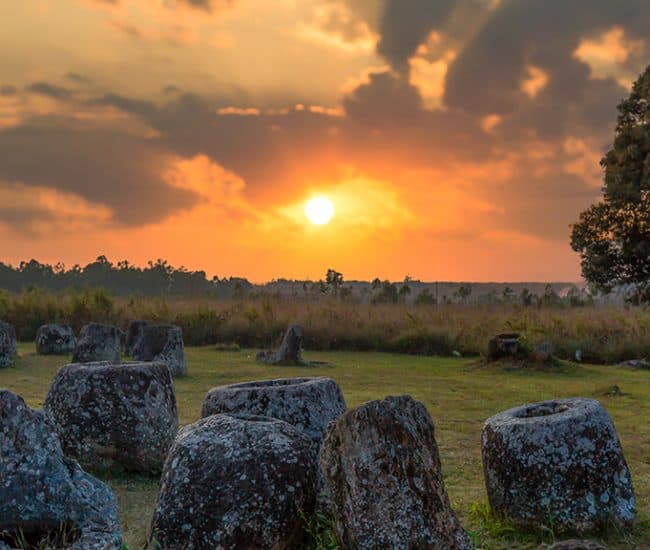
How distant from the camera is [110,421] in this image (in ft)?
31.2

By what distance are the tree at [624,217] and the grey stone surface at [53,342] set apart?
19.8m

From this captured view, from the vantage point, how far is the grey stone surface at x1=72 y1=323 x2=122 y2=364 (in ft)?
72.8

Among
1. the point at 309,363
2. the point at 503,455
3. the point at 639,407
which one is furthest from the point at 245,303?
the point at 503,455

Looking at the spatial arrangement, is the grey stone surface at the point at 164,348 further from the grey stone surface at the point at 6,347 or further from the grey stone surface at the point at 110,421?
the grey stone surface at the point at 110,421

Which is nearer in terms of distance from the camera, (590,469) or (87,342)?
(590,469)

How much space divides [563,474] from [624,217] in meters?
27.7

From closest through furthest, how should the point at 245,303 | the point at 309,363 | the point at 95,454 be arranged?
the point at 95,454 < the point at 309,363 < the point at 245,303

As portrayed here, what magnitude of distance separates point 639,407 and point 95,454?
10957 millimetres

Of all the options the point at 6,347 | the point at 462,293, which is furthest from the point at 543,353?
the point at 462,293

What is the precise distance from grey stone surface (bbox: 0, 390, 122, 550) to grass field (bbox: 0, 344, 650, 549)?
1564 mm

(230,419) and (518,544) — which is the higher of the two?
(230,419)

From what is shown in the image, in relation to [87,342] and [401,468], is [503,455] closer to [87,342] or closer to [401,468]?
[401,468]

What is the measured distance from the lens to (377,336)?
2966 cm

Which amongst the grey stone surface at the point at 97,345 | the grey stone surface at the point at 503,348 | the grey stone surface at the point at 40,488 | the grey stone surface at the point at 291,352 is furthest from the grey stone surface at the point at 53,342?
the grey stone surface at the point at 40,488
